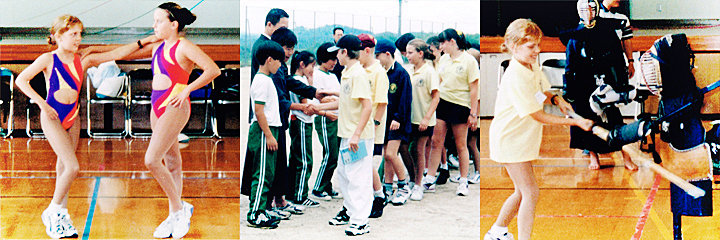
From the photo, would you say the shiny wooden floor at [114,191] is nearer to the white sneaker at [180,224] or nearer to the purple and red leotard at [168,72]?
the white sneaker at [180,224]

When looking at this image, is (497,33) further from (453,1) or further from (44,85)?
(44,85)

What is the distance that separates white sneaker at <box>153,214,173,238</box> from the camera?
478 cm

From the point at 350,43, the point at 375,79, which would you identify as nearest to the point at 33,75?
the point at 350,43

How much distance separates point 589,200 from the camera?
4.77 metres

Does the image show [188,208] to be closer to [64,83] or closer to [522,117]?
[64,83]

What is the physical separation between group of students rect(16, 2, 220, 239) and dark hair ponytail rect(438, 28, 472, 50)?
4.19 ft

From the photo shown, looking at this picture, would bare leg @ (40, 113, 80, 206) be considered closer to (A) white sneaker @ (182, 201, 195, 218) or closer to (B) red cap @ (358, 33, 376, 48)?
(A) white sneaker @ (182, 201, 195, 218)

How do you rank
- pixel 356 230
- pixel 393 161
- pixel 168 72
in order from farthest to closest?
1. pixel 393 161
2. pixel 356 230
3. pixel 168 72

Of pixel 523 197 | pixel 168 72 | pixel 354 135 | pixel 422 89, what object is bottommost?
pixel 523 197

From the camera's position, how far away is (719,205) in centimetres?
478

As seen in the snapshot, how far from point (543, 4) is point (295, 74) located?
142cm

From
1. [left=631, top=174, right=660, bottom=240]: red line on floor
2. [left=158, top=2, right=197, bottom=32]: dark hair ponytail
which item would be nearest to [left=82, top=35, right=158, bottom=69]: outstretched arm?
[left=158, top=2, right=197, bottom=32]: dark hair ponytail

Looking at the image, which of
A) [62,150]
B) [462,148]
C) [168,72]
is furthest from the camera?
[462,148]

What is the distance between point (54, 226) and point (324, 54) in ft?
5.61
